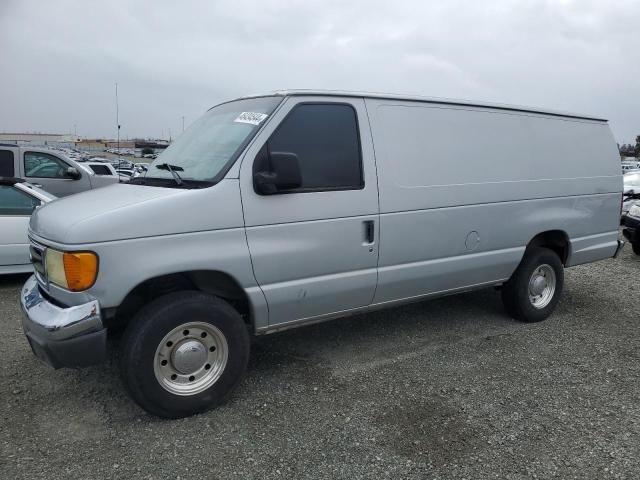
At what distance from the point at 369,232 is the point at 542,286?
2.49 m

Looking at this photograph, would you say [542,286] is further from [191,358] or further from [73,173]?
[73,173]

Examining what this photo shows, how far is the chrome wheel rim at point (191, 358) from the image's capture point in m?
3.25

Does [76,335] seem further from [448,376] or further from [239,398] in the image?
[448,376]

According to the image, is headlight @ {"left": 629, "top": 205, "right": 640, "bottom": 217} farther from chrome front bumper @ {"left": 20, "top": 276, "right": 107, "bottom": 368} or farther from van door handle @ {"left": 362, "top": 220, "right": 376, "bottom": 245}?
chrome front bumper @ {"left": 20, "top": 276, "right": 107, "bottom": 368}

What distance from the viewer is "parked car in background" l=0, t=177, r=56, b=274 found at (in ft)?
20.6

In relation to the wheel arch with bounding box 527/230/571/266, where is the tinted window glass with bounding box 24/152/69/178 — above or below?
above

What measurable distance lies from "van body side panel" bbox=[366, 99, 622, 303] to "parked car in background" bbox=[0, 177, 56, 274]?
4688mm

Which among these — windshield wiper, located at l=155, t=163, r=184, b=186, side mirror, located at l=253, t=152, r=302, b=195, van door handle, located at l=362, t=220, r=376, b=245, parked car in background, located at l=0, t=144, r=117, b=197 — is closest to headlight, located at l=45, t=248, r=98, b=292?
windshield wiper, located at l=155, t=163, r=184, b=186

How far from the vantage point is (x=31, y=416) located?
3.38 meters

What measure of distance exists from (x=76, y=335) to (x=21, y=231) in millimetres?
4098

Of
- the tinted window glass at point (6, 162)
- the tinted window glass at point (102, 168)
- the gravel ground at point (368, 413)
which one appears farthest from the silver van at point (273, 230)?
the tinted window glass at point (102, 168)

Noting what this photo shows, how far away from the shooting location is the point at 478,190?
4492mm

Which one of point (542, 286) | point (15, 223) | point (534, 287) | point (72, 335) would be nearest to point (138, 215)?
point (72, 335)

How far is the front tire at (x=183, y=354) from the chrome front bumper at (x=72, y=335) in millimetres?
186
